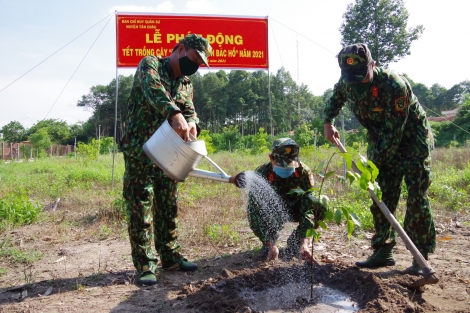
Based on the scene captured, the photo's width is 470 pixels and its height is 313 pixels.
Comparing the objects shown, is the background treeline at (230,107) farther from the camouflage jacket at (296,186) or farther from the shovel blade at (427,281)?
the shovel blade at (427,281)

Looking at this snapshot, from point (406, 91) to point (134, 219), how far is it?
7.35 feet

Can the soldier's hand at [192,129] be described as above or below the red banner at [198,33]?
below

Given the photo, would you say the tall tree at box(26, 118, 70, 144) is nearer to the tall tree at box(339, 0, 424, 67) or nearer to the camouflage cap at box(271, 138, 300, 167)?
the tall tree at box(339, 0, 424, 67)

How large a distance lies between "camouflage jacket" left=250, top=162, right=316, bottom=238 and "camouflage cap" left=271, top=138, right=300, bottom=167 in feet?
0.37

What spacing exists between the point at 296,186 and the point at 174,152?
1.37 metres

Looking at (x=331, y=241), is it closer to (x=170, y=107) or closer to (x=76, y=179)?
(x=170, y=107)

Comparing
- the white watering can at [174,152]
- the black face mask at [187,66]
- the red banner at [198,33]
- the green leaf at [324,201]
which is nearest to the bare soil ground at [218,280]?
the green leaf at [324,201]

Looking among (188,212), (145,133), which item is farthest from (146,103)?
(188,212)

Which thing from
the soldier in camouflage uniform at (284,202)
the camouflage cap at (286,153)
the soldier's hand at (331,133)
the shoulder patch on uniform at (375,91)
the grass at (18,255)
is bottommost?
the grass at (18,255)

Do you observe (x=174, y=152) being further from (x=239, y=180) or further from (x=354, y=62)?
(x=354, y=62)

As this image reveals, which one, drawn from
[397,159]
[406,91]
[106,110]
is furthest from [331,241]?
[106,110]

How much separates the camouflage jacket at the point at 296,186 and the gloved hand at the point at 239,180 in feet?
2.28

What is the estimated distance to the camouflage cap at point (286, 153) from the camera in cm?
323

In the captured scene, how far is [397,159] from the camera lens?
9.73 ft
